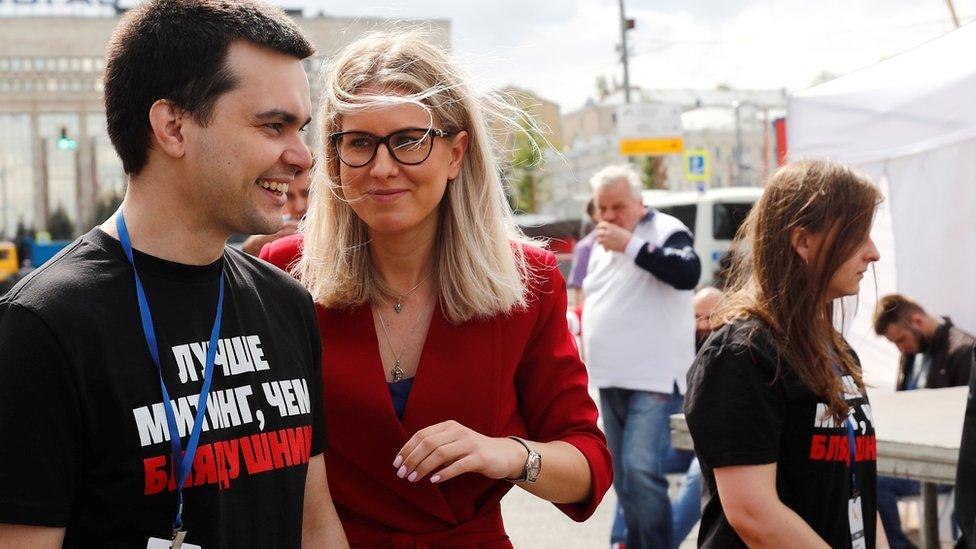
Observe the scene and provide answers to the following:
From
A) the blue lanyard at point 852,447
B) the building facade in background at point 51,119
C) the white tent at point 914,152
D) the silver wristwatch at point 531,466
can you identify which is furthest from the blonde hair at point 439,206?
the building facade in background at point 51,119

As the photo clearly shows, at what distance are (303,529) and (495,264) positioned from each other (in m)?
0.75

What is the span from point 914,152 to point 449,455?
5353 millimetres

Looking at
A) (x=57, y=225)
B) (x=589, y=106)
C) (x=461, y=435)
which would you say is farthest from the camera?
(x=589, y=106)

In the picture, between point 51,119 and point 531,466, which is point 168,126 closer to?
point 531,466

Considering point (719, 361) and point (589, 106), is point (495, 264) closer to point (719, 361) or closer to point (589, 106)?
point (719, 361)

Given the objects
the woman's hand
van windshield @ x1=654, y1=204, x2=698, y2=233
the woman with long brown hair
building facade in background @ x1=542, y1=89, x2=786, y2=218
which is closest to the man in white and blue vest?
the woman with long brown hair

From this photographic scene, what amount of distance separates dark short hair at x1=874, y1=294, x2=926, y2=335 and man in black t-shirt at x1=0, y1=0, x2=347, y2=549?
5.37 meters

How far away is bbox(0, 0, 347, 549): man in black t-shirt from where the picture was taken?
159 cm

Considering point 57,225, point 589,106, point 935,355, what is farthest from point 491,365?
point 589,106

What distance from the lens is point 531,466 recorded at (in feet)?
7.30

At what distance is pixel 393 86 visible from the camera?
234 cm

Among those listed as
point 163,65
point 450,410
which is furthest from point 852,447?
point 163,65

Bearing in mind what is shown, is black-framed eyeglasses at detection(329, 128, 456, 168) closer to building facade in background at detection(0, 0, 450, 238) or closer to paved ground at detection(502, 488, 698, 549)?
paved ground at detection(502, 488, 698, 549)

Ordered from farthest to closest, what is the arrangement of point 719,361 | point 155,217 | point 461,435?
1. point 719,361
2. point 461,435
3. point 155,217
